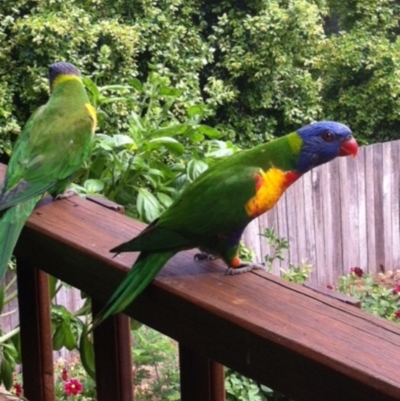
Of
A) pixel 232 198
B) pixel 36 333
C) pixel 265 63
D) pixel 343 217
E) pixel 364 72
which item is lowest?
pixel 343 217

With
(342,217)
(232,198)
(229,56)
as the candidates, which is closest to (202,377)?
(232,198)

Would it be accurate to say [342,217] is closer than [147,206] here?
No

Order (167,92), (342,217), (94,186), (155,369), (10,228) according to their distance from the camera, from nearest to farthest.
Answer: (10,228) → (94,186) → (167,92) → (155,369) → (342,217)

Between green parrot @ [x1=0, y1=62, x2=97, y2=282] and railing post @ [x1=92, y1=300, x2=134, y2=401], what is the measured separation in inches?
7.6

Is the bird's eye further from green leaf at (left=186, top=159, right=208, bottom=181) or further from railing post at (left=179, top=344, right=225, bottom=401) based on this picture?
green leaf at (left=186, top=159, right=208, bottom=181)

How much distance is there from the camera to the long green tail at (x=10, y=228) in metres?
0.91

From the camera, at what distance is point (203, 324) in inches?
27.1

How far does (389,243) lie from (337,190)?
2.64 feet

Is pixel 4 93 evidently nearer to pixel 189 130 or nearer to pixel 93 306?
pixel 189 130

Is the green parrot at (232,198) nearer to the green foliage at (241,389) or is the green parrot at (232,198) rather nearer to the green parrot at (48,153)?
the green parrot at (48,153)

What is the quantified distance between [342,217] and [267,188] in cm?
448

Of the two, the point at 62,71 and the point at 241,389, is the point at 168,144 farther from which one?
the point at 241,389

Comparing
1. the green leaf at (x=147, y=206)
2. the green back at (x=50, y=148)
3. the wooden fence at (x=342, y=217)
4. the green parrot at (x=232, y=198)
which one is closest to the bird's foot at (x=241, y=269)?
the green parrot at (x=232, y=198)

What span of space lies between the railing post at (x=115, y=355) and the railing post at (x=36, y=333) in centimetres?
14
